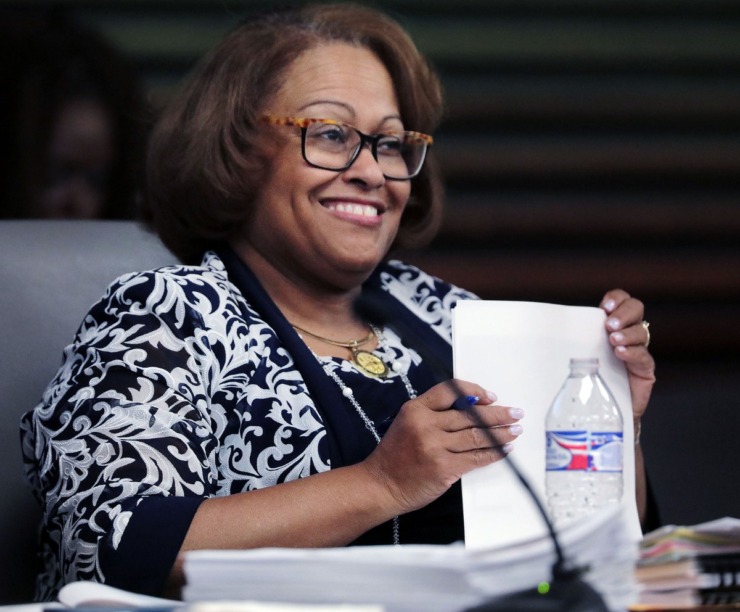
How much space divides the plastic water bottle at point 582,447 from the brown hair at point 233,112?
0.71 metres

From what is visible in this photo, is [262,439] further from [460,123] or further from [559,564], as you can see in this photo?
[460,123]

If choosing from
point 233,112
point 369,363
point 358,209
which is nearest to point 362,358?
point 369,363

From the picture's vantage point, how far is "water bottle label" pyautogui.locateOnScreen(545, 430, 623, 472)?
1.38 m

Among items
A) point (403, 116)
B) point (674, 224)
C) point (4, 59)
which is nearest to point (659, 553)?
point (403, 116)

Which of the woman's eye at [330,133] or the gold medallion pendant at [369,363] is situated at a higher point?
the woman's eye at [330,133]

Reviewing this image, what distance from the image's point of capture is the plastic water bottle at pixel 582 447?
1.39m

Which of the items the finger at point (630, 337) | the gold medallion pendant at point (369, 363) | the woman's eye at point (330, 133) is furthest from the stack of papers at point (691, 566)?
the woman's eye at point (330, 133)

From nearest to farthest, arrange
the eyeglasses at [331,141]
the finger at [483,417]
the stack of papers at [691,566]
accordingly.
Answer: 1. the stack of papers at [691,566]
2. the finger at [483,417]
3. the eyeglasses at [331,141]

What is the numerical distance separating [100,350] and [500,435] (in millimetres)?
582

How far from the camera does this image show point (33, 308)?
6.38 ft

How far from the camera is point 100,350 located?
168cm

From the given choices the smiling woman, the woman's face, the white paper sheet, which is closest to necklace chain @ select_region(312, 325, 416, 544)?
the smiling woman

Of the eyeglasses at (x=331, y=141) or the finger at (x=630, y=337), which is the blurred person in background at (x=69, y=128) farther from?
the finger at (x=630, y=337)

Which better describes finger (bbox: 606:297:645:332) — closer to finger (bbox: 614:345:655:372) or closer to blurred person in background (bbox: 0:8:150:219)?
finger (bbox: 614:345:655:372)
